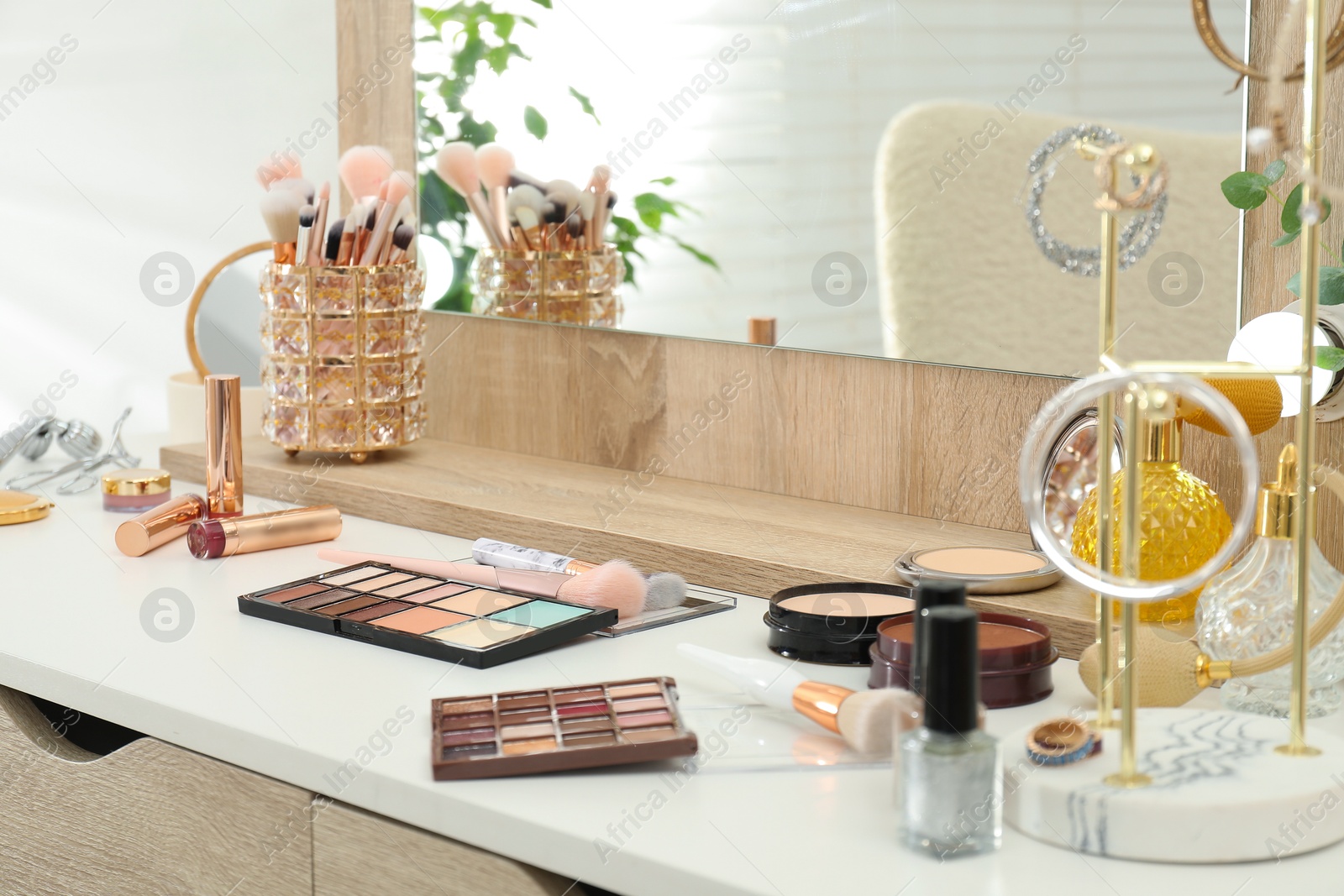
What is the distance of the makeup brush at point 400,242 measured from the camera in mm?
1189

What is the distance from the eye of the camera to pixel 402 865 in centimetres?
63

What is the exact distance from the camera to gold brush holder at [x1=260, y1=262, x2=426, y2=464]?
1.18m

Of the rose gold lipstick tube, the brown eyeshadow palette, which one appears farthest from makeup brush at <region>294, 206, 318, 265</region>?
the brown eyeshadow palette

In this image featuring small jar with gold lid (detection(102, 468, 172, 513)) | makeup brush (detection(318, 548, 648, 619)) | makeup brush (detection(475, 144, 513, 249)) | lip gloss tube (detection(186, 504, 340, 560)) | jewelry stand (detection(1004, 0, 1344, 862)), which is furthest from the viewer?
makeup brush (detection(475, 144, 513, 249))

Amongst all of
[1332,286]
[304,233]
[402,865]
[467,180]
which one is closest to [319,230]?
[304,233]

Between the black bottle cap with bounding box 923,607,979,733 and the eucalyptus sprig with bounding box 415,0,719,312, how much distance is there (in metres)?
0.77

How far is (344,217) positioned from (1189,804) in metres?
0.88

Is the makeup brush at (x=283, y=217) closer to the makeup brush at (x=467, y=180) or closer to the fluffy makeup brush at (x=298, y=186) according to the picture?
the fluffy makeup brush at (x=298, y=186)

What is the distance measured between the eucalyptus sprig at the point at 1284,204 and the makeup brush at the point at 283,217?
0.74 meters

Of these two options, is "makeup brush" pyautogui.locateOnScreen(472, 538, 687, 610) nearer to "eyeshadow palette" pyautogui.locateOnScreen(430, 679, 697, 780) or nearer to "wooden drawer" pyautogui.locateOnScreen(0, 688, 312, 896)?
"eyeshadow palette" pyautogui.locateOnScreen(430, 679, 697, 780)

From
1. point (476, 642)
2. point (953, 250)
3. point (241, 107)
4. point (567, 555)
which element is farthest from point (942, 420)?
point (241, 107)

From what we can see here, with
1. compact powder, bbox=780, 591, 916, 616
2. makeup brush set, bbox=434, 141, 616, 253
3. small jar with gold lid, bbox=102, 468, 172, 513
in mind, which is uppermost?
makeup brush set, bbox=434, 141, 616, 253

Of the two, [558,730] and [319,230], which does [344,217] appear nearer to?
[319,230]

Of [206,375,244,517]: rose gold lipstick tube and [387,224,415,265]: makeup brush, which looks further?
[387,224,415,265]: makeup brush
